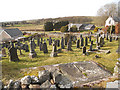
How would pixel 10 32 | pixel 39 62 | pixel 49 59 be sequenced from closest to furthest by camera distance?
pixel 39 62
pixel 10 32
pixel 49 59

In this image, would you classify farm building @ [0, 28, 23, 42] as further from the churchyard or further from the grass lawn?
the grass lawn

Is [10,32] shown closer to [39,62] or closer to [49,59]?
[39,62]

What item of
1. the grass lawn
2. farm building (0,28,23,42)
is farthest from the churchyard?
farm building (0,28,23,42)

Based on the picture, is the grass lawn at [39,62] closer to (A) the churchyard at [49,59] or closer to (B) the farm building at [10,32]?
(A) the churchyard at [49,59]

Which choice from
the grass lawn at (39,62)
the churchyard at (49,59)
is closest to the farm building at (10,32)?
the churchyard at (49,59)

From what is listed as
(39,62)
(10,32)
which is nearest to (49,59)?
(39,62)

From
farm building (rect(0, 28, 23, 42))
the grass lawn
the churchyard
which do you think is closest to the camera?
the grass lawn

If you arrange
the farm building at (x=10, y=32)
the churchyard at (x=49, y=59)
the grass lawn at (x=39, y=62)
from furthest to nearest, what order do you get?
1. the farm building at (x=10, y=32)
2. the churchyard at (x=49, y=59)
3. the grass lawn at (x=39, y=62)

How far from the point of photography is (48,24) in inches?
1690

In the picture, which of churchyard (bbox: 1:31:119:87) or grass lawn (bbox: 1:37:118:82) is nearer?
grass lawn (bbox: 1:37:118:82)

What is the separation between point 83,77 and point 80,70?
0.95m

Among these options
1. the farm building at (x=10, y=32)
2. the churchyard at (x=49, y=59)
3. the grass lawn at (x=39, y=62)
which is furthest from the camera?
the farm building at (x=10, y=32)

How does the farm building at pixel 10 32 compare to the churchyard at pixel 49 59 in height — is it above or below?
above

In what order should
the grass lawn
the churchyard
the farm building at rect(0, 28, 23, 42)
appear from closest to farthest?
the grass lawn < the churchyard < the farm building at rect(0, 28, 23, 42)
